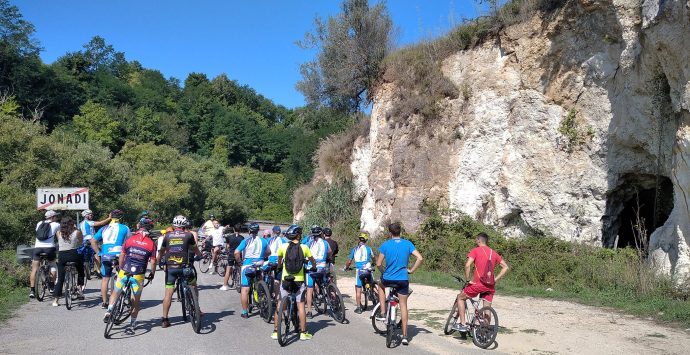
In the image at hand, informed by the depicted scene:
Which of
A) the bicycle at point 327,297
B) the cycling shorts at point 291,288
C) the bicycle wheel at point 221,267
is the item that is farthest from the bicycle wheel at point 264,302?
the bicycle wheel at point 221,267

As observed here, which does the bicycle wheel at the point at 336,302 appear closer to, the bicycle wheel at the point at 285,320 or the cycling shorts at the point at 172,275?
the bicycle wheel at the point at 285,320

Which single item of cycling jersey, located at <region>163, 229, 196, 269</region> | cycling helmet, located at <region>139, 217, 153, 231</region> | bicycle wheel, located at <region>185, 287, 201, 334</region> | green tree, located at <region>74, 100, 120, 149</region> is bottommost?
bicycle wheel, located at <region>185, 287, 201, 334</region>

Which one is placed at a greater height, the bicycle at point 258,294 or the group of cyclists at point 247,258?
the group of cyclists at point 247,258

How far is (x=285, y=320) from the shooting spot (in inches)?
344

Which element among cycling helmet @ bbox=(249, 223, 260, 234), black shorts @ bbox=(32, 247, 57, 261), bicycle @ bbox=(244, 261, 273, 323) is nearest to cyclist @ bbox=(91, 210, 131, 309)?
black shorts @ bbox=(32, 247, 57, 261)

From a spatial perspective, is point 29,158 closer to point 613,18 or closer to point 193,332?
point 193,332

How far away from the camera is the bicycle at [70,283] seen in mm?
11078

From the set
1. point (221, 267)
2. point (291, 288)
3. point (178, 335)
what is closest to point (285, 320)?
point (291, 288)

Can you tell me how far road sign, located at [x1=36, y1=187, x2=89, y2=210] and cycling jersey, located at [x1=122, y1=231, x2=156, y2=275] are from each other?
7994 mm

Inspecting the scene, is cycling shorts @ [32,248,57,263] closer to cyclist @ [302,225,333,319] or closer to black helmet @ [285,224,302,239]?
cyclist @ [302,225,333,319]

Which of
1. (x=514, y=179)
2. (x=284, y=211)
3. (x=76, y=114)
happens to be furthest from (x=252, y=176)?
(x=514, y=179)

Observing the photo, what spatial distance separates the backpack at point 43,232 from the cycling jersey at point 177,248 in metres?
4.23

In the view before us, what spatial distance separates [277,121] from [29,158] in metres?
106

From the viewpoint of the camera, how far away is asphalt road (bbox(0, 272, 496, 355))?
26.0ft
